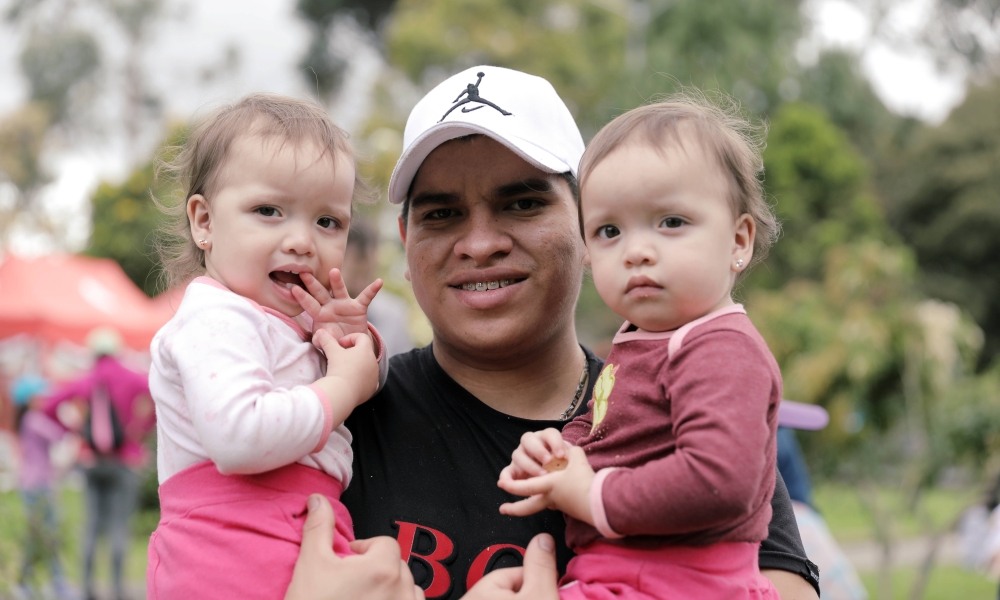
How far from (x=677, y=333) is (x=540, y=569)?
0.56 meters

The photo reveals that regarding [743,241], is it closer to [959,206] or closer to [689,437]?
[689,437]

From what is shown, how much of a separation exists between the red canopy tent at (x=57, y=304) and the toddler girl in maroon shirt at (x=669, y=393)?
18687mm

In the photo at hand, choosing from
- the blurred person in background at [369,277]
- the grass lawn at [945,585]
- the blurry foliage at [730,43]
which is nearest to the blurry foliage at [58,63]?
the blurry foliage at [730,43]

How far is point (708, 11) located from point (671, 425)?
2678cm

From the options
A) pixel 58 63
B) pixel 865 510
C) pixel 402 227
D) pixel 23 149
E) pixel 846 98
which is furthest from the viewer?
pixel 58 63

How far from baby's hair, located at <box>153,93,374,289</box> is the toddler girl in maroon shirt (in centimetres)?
66

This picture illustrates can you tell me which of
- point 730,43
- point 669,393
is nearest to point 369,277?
point 669,393

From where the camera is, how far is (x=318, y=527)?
1.90 metres

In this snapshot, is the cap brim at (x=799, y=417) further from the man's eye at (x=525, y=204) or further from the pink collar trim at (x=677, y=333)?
the pink collar trim at (x=677, y=333)

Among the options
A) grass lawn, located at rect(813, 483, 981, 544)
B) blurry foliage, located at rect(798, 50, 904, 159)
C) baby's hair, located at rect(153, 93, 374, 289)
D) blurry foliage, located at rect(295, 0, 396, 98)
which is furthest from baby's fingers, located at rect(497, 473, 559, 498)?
blurry foliage, located at rect(295, 0, 396, 98)

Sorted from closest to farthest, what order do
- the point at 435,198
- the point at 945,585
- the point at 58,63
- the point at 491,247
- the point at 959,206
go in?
the point at 491,247 < the point at 435,198 < the point at 945,585 < the point at 959,206 < the point at 58,63

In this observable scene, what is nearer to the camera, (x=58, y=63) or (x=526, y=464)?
(x=526, y=464)

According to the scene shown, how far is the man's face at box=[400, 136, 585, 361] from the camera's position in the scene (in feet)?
7.71

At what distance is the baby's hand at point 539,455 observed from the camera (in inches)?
74.2
